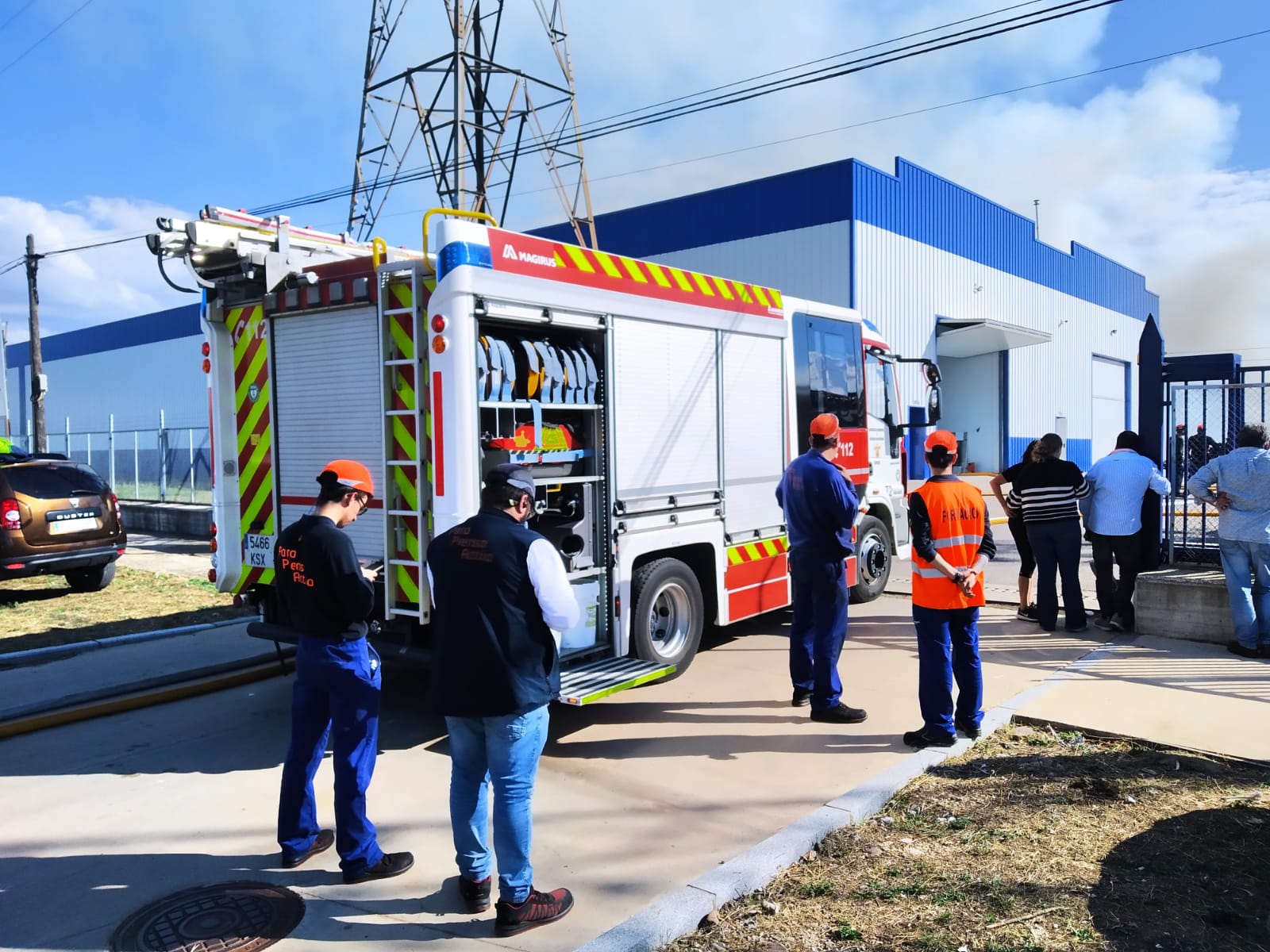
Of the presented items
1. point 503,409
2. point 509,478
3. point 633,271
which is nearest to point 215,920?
point 509,478

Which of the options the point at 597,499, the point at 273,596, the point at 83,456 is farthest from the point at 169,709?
the point at 83,456

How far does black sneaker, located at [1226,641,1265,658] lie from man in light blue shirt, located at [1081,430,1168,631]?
0.97m

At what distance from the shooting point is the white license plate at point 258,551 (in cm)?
661

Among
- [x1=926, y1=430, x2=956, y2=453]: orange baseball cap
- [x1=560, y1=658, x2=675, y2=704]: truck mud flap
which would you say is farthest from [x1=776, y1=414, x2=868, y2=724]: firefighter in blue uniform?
[x1=560, y1=658, x2=675, y2=704]: truck mud flap

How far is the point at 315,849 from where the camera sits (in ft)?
14.1

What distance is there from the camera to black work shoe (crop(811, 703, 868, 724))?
20.1 ft

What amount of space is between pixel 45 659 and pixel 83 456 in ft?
75.3

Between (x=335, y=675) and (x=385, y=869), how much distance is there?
86 cm

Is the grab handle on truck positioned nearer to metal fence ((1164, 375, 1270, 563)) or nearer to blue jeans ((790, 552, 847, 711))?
blue jeans ((790, 552, 847, 711))

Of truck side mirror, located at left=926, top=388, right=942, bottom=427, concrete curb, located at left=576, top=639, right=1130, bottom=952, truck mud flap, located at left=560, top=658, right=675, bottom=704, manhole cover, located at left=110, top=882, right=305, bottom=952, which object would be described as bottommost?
manhole cover, located at left=110, top=882, right=305, bottom=952

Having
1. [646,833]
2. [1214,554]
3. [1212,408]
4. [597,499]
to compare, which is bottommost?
[646,833]

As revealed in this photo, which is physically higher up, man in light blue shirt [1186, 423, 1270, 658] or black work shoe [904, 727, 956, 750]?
man in light blue shirt [1186, 423, 1270, 658]

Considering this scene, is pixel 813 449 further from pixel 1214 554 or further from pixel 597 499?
pixel 1214 554

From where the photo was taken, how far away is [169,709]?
680cm
